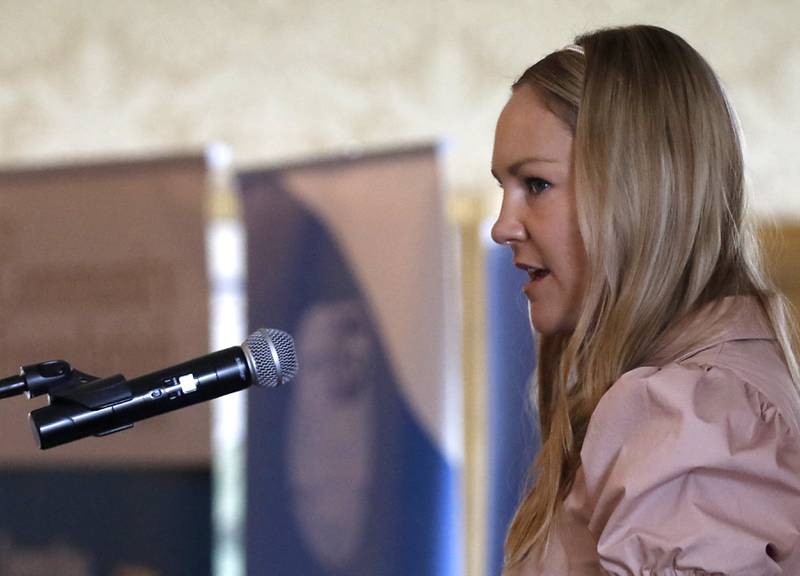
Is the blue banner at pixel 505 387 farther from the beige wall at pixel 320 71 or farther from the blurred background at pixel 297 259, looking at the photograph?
the beige wall at pixel 320 71

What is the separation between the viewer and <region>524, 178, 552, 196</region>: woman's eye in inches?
59.2

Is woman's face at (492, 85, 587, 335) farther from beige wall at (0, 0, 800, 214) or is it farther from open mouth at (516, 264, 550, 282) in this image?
beige wall at (0, 0, 800, 214)

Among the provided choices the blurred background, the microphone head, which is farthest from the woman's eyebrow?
the blurred background

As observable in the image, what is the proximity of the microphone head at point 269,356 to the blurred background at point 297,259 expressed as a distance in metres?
1.76

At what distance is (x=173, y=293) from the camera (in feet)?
11.9

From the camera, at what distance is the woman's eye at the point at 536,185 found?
1.50 metres

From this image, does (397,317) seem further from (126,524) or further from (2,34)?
(2,34)

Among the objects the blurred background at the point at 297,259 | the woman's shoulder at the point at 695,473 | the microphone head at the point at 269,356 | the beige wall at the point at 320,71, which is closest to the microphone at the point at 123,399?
the microphone head at the point at 269,356

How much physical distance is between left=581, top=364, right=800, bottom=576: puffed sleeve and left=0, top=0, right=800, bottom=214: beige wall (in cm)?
224

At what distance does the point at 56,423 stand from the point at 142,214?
261 centimetres

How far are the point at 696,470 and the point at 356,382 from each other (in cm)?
215

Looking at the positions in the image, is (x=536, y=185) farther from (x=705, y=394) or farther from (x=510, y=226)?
(x=705, y=394)

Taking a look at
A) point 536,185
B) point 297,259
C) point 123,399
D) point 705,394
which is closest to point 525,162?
point 536,185

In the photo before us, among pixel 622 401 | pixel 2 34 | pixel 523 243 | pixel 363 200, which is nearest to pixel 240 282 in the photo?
pixel 363 200
